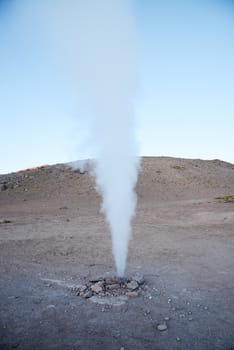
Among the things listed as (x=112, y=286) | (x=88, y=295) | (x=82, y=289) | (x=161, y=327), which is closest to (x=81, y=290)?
(x=82, y=289)

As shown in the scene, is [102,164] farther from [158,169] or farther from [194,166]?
[194,166]

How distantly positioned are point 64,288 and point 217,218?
12.4m

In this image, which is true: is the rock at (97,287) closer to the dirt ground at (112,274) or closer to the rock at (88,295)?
the rock at (88,295)

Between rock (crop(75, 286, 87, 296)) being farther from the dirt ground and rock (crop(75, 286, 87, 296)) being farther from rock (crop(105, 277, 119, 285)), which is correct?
rock (crop(105, 277, 119, 285))

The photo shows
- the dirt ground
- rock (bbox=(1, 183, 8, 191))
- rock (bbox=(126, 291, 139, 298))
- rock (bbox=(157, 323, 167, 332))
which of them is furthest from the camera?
rock (bbox=(1, 183, 8, 191))

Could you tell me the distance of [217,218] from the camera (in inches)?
658

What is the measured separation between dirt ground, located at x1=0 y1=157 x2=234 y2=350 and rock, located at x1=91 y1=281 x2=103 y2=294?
0.42 m

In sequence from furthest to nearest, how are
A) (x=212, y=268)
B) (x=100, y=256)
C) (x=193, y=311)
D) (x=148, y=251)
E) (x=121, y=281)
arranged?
(x=148, y=251) < (x=100, y=256) < (x=212, y=268) < (x=121, y=281) < (x=193, y=311)

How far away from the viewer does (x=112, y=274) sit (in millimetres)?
7484

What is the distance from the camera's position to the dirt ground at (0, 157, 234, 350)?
4742mm

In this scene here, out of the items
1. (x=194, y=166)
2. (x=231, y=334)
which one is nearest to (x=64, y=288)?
(x=231, y=334)

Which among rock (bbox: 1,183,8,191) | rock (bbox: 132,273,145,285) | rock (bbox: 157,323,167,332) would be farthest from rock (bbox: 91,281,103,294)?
rock (bbox: 1,183,8,191)

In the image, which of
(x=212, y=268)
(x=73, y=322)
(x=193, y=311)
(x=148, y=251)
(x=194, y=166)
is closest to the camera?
(x=73, y=322)

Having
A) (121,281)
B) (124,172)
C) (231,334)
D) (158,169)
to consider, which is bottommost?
(231,334)
